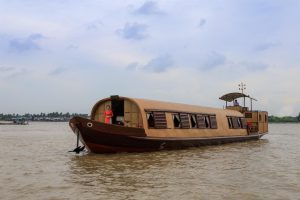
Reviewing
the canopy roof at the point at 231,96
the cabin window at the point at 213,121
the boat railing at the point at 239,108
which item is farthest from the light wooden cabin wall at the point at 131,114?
the canopy roof at the point at 231,96

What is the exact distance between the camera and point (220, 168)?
523 inches

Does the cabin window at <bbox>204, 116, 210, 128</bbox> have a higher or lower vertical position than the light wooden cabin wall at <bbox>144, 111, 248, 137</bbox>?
higher

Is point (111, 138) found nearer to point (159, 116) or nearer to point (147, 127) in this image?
point (147, 127)

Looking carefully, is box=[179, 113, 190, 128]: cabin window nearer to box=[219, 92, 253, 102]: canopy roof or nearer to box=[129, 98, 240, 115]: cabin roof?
box=[129, 98, 240, 115]: cabin roof

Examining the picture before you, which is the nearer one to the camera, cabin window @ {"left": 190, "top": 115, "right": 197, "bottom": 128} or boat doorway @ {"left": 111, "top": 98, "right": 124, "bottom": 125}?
boat doorway @ {"left": 111, "top": 98, "right": 124, "bottom": 125}

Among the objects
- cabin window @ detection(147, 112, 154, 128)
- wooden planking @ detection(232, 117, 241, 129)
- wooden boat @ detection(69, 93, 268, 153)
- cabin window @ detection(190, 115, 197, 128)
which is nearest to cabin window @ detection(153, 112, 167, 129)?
wooden boat @ detection(69, 93, 268, 153)

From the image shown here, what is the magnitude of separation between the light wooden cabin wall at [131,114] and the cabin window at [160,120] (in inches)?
33.4

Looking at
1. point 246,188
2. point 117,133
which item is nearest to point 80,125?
point 117,133

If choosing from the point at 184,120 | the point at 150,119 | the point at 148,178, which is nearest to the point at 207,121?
the point at 184,120

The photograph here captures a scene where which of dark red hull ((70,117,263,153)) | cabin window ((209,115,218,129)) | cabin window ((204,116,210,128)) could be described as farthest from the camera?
cabin window ((209,115,218,129))

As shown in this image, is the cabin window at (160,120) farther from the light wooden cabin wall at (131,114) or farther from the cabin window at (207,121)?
the cabin window at (207,121)

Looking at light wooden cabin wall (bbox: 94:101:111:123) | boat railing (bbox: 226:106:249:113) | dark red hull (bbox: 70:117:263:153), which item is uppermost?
boat railing (bbox: 226:106:249:113)

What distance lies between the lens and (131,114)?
696 inches

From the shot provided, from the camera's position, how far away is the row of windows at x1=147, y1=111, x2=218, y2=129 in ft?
58.7
